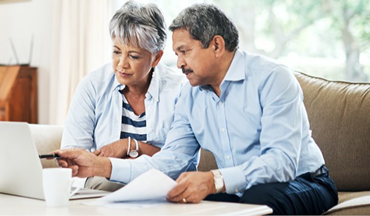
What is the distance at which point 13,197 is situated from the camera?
156 centimetres

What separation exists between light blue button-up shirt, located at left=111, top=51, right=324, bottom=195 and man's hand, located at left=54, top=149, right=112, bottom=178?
0.21ft

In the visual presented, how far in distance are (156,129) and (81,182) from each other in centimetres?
35

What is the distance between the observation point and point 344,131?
2244 mm

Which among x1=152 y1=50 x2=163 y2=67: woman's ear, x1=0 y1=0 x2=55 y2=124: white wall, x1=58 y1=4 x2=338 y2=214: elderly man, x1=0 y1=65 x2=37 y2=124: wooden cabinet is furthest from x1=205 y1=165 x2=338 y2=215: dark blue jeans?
x1=0 y1=0 x2=55 y2=124: white wall

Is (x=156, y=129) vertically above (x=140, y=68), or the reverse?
(x=140, y=68)

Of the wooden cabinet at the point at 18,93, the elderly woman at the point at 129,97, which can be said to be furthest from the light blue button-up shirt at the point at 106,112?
the wooden cabinet at the point at 18,93

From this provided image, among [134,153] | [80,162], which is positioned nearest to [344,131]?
[134,153]

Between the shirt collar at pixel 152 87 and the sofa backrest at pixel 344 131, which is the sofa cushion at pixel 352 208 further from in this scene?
the shirt collar at pixel 152 87

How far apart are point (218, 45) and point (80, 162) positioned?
60 cm

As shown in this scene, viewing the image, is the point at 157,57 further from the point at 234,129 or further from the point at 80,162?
the point at 80,162

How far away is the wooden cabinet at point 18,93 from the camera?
13.3ft

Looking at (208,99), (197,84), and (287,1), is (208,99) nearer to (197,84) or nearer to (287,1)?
(197,84)

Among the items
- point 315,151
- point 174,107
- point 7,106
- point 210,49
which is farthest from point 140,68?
point 7,106

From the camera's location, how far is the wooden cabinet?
13.3 feet
